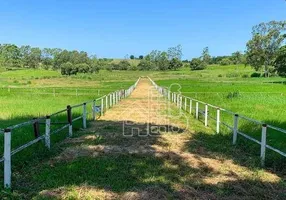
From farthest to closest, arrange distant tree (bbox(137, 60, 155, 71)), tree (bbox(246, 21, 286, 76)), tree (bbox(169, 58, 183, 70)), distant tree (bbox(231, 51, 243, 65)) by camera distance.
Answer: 1. distant tree (bbox(137, 60, 155, 71))
2. tree (bbox(169, 58, 183, 70))
3. distant tree (bbox(231, 51, 243, 65))
4. tree (bbox(246, 21, 286, 76))

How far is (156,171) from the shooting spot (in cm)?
681

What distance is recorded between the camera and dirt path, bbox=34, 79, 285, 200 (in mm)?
5570

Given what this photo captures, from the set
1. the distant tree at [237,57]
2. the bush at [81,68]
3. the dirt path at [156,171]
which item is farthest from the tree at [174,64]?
the dirt path at [156,171]

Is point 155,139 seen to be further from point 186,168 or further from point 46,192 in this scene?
point 46,192

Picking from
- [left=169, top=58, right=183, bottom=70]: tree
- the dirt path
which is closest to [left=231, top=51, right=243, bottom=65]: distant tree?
[left=169, top=58, right=183, bottom=70]: tree

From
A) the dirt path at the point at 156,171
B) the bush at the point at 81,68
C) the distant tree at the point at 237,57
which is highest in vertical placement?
the distant tree at the point at 237,57

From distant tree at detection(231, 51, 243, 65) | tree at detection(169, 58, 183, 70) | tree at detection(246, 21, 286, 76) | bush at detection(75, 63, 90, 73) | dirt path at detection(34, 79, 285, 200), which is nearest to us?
dirt path at detection(34, 79, 285, 200)

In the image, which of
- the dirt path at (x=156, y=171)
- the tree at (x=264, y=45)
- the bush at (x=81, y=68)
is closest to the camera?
the dirt path at (x=156, y=171)

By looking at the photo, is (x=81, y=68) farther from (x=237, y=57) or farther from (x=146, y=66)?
(x=237, y=57)

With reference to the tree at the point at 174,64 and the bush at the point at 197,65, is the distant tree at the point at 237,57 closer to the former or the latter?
the bush at the point at 197,65

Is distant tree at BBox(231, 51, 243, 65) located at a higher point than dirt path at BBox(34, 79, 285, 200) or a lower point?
higher

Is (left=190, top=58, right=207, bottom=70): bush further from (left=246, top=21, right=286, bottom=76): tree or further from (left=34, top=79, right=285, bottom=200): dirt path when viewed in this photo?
(left=34, top=79, right=285, bottom=200): dirt path

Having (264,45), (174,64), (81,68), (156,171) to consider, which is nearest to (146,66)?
(174,64)

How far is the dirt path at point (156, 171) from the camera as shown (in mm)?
5570
